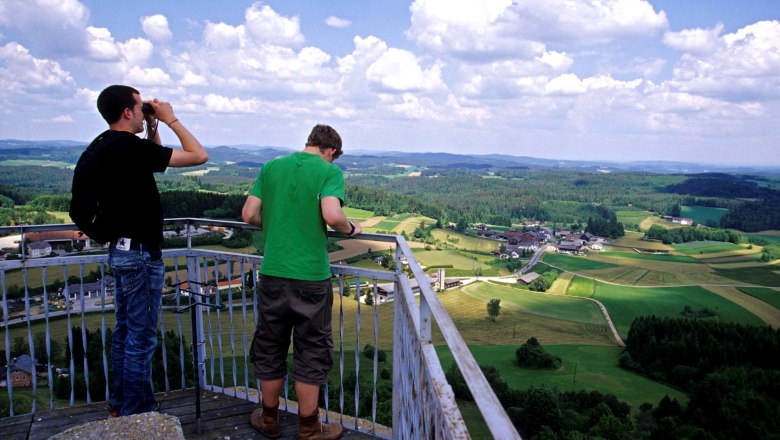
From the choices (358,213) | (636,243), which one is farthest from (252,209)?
(636,243)

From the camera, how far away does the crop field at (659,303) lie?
46.0 m

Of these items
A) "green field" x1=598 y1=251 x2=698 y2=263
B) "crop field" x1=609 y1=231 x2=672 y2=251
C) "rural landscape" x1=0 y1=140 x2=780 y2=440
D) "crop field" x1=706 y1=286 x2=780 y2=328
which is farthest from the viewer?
"crop field" x1=609 y1=231 x2=672 y2=251

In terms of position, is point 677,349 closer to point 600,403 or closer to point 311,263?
point 600,403

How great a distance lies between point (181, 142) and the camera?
2.98 metres

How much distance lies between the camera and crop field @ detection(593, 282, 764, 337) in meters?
46.0

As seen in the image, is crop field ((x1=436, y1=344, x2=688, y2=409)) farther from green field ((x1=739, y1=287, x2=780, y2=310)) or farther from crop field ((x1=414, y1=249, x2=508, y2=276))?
green field ((x1=739, y1=287, x2=780, y2=310))

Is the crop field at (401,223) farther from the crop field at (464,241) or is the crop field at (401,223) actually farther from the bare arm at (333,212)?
the bare arm at (333,212)

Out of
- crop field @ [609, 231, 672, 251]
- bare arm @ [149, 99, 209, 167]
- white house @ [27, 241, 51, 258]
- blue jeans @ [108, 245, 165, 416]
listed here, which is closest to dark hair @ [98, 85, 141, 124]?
bare arm @ [149, 99, 209, 167]

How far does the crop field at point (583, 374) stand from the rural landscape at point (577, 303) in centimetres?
13

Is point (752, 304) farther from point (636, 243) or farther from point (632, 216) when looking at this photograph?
point (632, 216)

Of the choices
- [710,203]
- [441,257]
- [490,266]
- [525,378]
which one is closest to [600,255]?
[490,266]

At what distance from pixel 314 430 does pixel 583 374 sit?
34.3m

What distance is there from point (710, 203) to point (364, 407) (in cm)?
12633

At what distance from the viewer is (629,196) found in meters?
140
